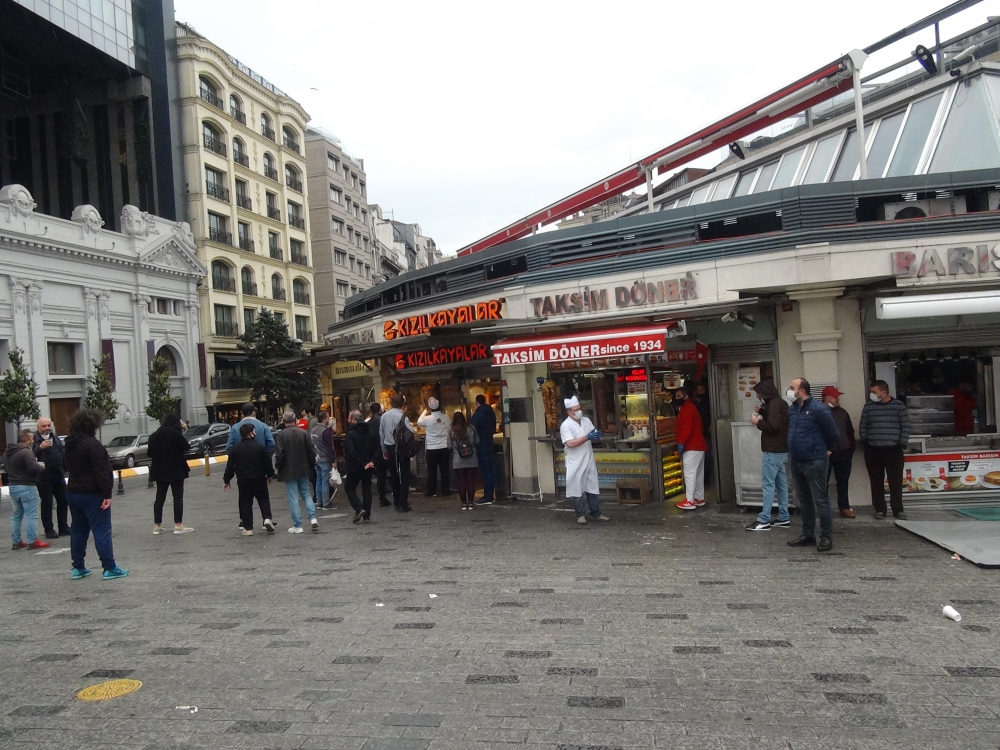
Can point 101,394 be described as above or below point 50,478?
above

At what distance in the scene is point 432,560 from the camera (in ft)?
25.7

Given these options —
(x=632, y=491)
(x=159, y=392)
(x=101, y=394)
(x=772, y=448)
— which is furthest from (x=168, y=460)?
(x=159, y=392)

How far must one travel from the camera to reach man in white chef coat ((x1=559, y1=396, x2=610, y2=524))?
31.4ft

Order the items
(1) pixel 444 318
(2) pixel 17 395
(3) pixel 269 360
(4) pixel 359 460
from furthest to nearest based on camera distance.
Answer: (3) pixel 269 360
(2) pixel 17 395
(1) pixel 444 318
(4) pixel 359 460

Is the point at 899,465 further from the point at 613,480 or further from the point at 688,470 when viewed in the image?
the point at 613,480

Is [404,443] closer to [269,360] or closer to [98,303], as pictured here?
[98,303]

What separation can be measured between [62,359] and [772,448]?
35.3 m

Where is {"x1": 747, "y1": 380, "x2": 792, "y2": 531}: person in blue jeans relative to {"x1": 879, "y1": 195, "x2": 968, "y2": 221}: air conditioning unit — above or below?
below

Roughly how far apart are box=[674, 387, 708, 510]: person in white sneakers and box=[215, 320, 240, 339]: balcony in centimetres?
4070

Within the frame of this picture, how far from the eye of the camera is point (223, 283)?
4653 centimetres

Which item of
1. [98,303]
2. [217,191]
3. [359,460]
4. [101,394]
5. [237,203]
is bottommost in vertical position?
[359,460]

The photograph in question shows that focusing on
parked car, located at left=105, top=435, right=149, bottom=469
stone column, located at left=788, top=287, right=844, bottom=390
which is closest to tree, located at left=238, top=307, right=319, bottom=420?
parked car, located at left=105, top=435, right=149, bottom=469

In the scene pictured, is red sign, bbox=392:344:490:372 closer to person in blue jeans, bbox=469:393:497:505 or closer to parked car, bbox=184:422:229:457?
person in blue jeans, bbox=469:393:497:505

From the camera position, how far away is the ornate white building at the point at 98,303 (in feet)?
104
